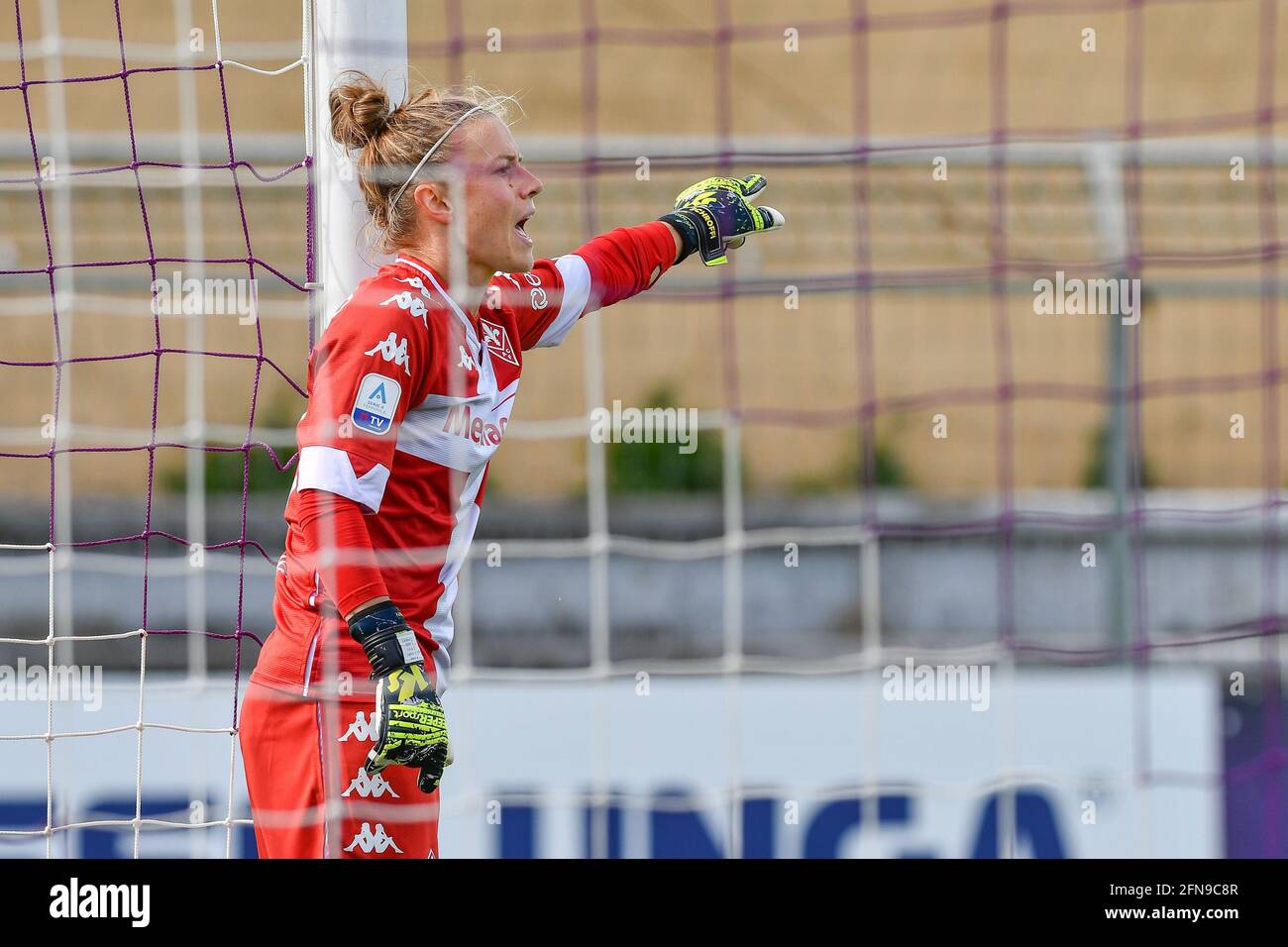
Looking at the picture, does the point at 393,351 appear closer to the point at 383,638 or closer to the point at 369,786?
the point at 383,638

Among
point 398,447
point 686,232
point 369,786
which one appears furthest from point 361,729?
point 686,232

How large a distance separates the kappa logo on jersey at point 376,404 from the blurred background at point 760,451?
54 centimetres

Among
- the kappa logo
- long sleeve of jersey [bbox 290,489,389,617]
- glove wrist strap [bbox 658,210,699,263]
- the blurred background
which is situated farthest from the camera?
the blurred background

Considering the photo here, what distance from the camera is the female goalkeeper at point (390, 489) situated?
215cm

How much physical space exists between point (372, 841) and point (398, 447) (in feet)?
2.02

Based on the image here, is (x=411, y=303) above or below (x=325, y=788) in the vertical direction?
above

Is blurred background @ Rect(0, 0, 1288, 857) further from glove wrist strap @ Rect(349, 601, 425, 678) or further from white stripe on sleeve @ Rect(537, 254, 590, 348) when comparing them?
glove wrist strap @ Rect(349, 601, 425, 678)

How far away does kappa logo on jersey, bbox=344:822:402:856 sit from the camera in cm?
229

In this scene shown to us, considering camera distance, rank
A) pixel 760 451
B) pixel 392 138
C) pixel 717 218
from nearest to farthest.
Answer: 1. pixel 392 138
2. pixel 717 218
3. pixel 760 451

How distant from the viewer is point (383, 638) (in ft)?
7.07

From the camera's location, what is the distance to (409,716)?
2.14 meters

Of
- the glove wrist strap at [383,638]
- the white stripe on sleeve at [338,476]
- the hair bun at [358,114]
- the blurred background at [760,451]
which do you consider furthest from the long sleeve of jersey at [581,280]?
the glove wrist strap at [383,638]

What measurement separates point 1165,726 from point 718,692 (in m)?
1.27

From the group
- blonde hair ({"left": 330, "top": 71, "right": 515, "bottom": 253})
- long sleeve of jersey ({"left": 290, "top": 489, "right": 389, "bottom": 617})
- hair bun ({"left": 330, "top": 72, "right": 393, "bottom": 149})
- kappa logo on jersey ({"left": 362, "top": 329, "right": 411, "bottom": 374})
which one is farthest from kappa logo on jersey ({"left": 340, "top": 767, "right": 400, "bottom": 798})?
hair bun ({"left": 330, "top": 72, "right": 393, "bottom": 149})
